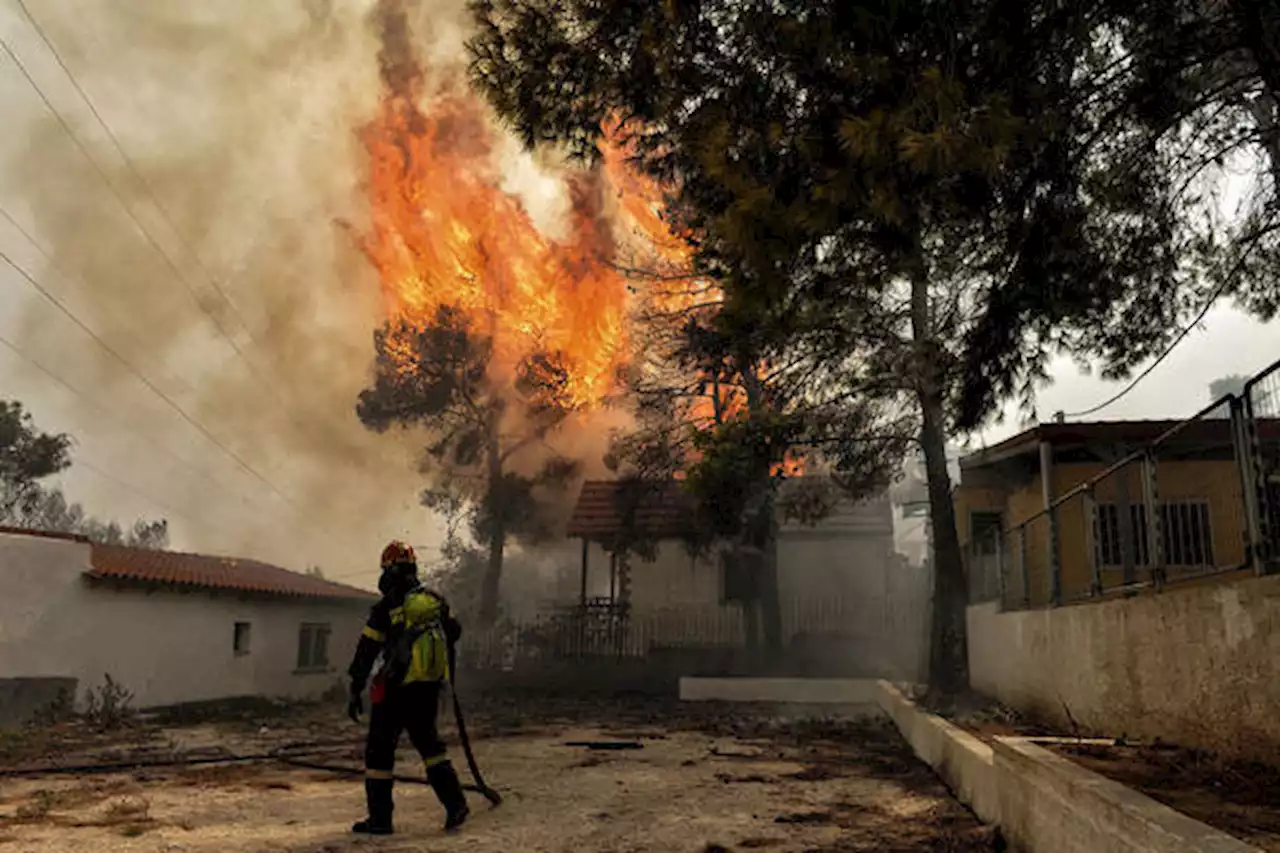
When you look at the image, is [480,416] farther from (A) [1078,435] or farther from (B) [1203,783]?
(B) [1203,783]

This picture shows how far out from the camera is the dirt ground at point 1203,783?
12.0ft

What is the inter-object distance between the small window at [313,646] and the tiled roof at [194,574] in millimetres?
896

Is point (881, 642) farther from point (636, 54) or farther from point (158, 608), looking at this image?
point (636, 54)

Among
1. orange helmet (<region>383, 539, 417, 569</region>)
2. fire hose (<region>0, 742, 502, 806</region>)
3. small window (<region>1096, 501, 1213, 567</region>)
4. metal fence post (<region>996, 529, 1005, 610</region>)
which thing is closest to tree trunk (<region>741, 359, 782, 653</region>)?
metal fence post (<region>996, 529, 1005, 610</region>)

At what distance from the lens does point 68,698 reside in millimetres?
15641

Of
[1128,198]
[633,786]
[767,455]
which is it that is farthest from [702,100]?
[767,455]

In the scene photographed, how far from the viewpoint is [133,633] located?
1720 cm

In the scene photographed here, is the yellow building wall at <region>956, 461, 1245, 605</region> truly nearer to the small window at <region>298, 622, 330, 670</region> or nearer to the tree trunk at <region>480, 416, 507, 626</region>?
the small window at <region>298, 622, 330, 670</region>

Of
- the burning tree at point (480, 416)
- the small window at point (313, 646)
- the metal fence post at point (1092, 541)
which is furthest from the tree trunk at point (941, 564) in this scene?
the burning tree at point (480, 416)

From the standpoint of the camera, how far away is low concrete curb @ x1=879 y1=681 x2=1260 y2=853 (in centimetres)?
333

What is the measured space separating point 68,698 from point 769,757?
1236 cm

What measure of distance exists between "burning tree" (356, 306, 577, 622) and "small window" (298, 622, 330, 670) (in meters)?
6.37

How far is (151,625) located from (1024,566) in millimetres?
15693

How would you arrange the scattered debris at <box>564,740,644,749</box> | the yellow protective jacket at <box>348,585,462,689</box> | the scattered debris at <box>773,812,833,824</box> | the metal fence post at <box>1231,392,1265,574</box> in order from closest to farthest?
the metal fence post at <box>1231,392,1265,574</box>
the yellow protective jacket at <box>348,585,462,689</box>
the scattered debris at <box>773,812,833,824</box>
the scattered debris at <box>564,740,644,749</box>
